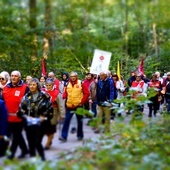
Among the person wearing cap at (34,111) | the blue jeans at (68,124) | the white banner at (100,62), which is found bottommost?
the blue jeans at (68,124)

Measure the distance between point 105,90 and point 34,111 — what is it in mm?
3786

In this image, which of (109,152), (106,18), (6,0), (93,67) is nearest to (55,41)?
(6,0)

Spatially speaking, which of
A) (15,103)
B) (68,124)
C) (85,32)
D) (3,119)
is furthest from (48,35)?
(3,119)

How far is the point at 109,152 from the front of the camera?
28.7 feet

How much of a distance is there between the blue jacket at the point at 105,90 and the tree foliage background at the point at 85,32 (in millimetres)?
8523

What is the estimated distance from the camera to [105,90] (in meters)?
13.8

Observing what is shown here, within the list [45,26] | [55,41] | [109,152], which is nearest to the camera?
[109,152]

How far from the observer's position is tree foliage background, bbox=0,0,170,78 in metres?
28.4

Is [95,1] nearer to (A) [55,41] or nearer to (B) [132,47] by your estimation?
(B) [132,47]

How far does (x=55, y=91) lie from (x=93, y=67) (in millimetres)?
3618

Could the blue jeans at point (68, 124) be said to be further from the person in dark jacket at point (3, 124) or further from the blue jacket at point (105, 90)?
the person in dark jacket at point (3, 124)

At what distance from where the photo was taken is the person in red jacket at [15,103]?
10.6m

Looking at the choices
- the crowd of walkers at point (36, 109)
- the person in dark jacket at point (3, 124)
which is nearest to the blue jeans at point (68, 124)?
the crowd of walkers at point (36, 109)

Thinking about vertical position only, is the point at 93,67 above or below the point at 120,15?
below
